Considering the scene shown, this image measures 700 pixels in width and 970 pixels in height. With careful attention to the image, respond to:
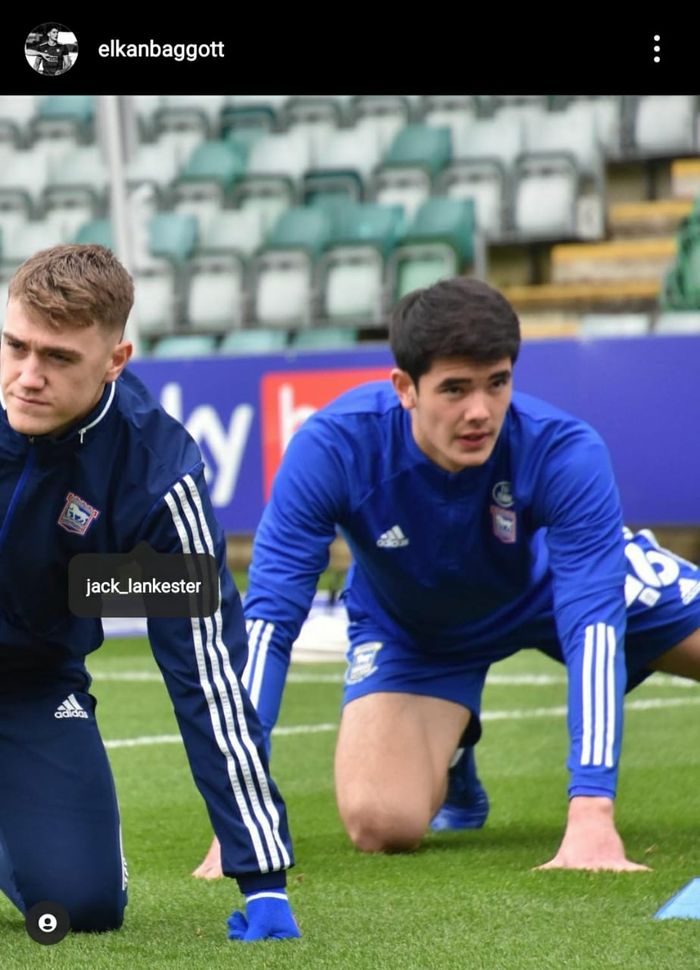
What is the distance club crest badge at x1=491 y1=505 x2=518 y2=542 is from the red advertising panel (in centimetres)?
568

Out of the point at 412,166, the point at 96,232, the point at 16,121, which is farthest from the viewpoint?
the point at 16,121

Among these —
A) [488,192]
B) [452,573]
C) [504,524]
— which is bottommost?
[452,573]

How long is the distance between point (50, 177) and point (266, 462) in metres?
7.42

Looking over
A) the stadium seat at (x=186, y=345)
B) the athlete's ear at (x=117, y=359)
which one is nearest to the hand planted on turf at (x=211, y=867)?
the athlete's ear at (x=117, y=359)

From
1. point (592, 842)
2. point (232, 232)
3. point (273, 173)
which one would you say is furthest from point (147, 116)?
point (592, 842)

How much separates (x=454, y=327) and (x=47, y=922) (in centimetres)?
165

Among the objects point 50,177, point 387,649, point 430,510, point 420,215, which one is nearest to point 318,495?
point 430,510

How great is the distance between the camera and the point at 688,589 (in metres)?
5.13

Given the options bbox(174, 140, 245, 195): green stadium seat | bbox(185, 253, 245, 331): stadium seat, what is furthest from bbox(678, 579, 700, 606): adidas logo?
bbox(174, 140, 245, 195): green stadium seat

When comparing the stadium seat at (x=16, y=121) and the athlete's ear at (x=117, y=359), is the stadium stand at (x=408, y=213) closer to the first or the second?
the stadium seat at (x=16, y=121)

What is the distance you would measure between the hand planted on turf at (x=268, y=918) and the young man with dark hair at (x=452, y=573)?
3.03ft

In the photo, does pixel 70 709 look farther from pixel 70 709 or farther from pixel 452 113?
pixel 452 113
